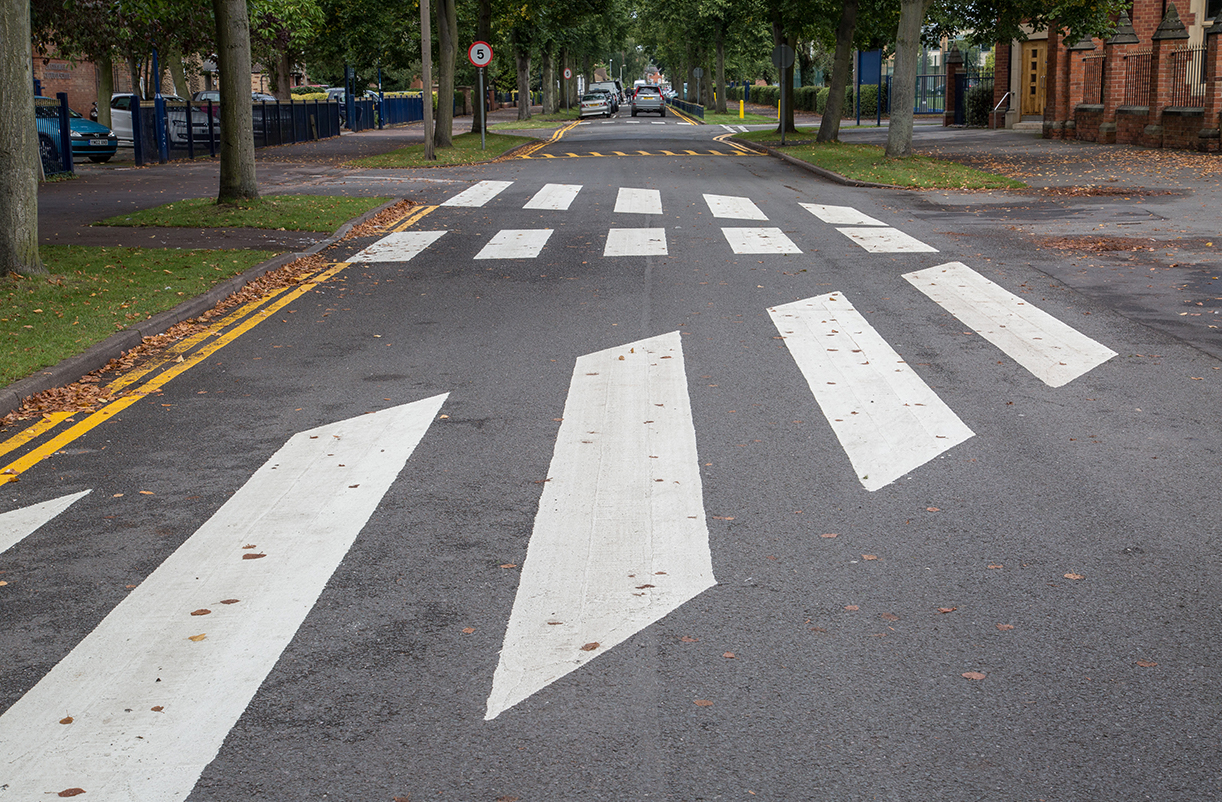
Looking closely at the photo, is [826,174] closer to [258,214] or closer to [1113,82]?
[258,214]

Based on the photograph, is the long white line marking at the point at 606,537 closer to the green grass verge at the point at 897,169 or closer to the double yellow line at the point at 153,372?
the double yellow line at the point at 153,372

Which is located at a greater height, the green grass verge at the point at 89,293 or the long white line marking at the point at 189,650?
the green grass verge at the point at 89,293

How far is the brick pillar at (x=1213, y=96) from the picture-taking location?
89.2 ft

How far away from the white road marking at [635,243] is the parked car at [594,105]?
55.7m

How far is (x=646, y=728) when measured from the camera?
361 centimetres

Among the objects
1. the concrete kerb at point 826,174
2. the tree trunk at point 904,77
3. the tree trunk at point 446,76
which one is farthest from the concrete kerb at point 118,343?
the tree trunk at point 446,76

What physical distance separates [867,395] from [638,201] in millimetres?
12222

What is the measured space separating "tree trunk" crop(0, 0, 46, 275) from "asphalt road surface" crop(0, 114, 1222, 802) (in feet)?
9.19

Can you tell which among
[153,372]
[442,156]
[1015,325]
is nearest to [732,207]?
[1015,325]

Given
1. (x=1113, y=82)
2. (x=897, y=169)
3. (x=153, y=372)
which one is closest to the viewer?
(x=153, y=372)

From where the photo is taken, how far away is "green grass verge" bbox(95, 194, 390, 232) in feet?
52.6

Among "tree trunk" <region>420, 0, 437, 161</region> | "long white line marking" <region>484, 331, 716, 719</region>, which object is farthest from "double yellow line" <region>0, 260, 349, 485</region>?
"tree trunk" <region>420, 0, 437, 161</region>

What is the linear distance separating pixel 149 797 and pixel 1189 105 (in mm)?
31457

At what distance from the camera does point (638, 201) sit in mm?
19281
